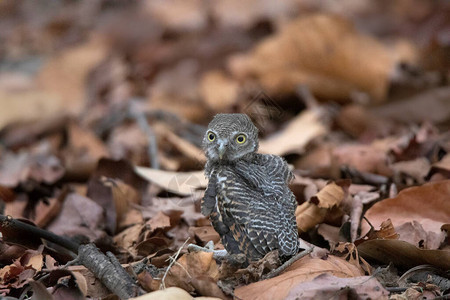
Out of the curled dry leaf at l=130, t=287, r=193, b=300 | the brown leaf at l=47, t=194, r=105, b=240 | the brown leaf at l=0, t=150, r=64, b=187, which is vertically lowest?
the brown leaf at l=0, t=150, r=64, b=187

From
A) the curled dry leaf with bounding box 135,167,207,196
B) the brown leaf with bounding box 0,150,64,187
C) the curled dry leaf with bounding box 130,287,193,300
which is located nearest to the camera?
the curled dry leaf with bounding box 130,287,193,300

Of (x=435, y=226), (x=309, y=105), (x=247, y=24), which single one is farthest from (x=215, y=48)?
(x=435, y=226)

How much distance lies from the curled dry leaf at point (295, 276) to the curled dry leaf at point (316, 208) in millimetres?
553

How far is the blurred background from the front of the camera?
6488mm

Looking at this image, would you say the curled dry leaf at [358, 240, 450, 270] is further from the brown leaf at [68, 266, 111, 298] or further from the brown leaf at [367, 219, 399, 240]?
the brown leaf at [68, 266, 111, 298]

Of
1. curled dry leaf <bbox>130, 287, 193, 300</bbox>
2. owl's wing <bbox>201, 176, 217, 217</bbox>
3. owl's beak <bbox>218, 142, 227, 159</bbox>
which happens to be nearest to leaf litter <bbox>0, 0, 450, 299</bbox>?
curled dry leaf <bbox>130, 287, 193, 300</bbox>

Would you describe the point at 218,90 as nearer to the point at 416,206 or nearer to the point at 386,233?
the point at 416,206

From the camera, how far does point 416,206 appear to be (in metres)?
3.99

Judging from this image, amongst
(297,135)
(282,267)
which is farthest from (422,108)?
(282,267)

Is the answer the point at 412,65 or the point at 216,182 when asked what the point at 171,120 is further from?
the point at 216,182

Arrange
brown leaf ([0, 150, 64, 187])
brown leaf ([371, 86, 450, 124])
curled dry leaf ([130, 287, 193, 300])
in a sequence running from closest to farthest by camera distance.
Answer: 1. curled dry leaf ([130, 287, 193, 300])
2. brown leaf ([0, 150, 64, 187])
3. brown leaf ([371, 86, 450, 124])

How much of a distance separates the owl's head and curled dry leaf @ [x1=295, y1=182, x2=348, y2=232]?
640 millimetres

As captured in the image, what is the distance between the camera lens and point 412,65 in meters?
7.68

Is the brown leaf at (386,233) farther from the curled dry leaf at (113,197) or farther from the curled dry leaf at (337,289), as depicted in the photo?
the curled dry leaf at (113,197)
